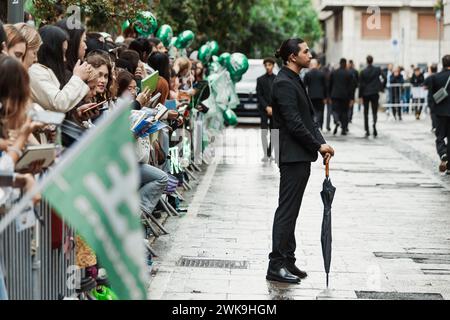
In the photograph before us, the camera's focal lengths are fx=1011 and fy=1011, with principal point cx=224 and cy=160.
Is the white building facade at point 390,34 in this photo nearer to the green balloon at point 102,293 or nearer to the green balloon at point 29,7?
the green balloon at point 29,7

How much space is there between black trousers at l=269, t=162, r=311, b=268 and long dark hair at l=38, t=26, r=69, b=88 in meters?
2.12

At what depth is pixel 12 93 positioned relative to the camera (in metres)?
5.30

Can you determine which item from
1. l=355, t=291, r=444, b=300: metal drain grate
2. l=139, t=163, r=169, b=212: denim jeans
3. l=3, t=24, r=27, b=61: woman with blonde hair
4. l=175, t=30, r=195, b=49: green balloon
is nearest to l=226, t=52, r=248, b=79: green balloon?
l=175, t=30, r=195, b=49: green balloon

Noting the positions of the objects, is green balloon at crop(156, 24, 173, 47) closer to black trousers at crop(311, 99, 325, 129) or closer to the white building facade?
black trousers at crop(311, 99, 325, 129)

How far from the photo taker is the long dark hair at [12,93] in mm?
5270

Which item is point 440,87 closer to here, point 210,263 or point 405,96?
point 210,263

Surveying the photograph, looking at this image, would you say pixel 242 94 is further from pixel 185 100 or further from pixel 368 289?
pixel 368 289

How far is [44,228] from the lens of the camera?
19.5 feet

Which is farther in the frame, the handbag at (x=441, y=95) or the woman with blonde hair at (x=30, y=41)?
the handbag at (x=441, y=95)

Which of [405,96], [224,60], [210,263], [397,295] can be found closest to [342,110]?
[224,60]

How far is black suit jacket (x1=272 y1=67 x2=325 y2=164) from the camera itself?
8.32m

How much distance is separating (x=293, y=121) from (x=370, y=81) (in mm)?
18289

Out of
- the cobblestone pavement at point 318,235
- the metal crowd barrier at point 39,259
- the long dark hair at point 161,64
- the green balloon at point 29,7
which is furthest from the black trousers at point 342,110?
the metal crowd barrier at point 39,259

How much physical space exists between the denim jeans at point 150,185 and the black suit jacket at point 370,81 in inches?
673
